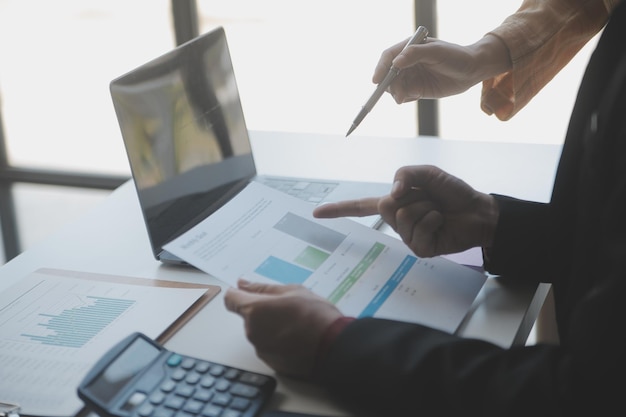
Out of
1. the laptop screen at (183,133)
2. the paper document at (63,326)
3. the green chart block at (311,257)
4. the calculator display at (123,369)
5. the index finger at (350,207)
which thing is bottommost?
the paper document at (63,326)

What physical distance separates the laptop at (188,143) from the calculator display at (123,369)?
0.30 meters

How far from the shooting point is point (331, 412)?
0.90 meters

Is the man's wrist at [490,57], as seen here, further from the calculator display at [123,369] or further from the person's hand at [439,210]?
the calculator display at [123,369]

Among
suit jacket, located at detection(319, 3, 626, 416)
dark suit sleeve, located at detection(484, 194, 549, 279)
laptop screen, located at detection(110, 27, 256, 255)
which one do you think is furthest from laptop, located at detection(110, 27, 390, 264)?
suit jacket, located at detection(319, 3, 626, 416)

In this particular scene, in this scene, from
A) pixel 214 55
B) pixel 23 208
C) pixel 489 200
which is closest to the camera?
pixel 489 200

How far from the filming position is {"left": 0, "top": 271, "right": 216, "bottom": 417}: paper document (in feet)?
3.16

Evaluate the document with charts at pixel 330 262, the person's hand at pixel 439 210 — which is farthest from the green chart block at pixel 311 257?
the person's hand at pixel 439 210

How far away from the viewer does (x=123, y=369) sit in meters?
0.93

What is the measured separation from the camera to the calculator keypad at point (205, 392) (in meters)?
0.88

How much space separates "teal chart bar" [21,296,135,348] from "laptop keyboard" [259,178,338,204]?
1.35 feet

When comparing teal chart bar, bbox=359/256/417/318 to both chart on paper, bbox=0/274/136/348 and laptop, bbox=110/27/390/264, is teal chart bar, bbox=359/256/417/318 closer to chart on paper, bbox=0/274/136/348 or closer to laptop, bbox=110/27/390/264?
laptop, bbox=110/27/390/264

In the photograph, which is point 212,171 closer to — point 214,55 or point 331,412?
point 214,55

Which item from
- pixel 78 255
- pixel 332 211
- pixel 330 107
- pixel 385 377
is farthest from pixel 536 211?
pixel 330 107

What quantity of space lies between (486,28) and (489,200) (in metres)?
1.94
